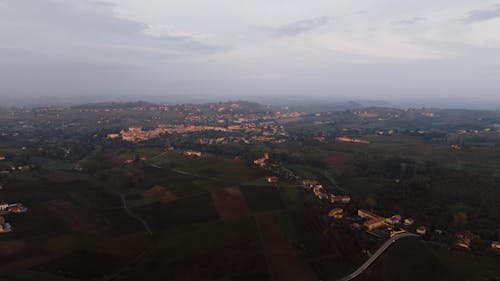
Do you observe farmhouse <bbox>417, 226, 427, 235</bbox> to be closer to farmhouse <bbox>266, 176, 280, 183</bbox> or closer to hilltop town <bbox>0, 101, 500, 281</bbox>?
hilltop town <bbox>0, 101, 500, 281</bbox>

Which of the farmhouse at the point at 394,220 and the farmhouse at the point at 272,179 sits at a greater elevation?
the farmhouse at the point at 272,179

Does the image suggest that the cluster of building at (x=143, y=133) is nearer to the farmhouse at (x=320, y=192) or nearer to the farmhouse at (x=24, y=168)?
the farmhouse at (x=24, y=168)

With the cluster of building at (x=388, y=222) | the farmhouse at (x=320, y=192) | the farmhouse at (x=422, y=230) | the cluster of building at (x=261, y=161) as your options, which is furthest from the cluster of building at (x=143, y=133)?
the farmhouse at (x=422, y=230)

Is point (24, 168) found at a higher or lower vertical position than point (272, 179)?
lower

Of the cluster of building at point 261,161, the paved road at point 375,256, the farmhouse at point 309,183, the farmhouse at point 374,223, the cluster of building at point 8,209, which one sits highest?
the cluster of building at point 261,161

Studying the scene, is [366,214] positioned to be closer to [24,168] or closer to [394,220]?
[394,220]

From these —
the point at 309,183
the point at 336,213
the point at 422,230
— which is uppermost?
the point at 309,183

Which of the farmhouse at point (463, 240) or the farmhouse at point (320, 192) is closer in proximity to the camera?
the farmhouse at point (463, 240)

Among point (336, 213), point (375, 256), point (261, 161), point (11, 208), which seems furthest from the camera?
point (261, 161)

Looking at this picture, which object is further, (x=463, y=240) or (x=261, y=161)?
(x=261, y=161)

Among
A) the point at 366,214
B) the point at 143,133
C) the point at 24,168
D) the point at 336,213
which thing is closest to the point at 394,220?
the point at 366,214
